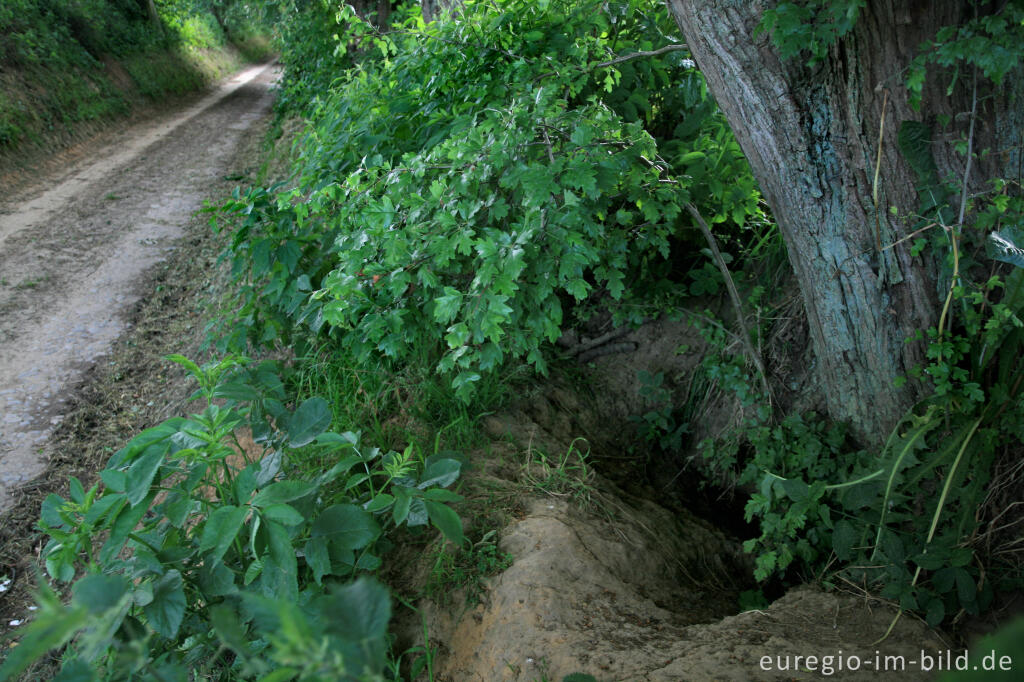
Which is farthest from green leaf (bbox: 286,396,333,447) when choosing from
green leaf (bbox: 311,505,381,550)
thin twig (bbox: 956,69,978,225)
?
thin twig (bbox: 956,69,978,225)

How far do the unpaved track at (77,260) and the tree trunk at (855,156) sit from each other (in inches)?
161

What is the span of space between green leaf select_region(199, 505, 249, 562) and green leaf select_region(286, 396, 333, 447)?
1.17 feet

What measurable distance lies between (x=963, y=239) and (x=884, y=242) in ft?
0.74

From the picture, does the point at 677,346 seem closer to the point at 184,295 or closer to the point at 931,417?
the point at 931,417

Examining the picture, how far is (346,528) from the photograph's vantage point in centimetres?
205

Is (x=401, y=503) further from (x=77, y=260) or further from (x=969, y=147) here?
(x=77, y=260)

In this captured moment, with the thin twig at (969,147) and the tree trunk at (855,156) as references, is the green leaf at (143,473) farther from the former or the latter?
the thin twig at (969,147)

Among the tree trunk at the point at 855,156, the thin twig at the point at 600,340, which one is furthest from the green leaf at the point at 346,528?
the tree trunk at the point at 855,156

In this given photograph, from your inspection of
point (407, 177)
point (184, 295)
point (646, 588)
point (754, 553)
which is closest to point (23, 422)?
point (184, 295)

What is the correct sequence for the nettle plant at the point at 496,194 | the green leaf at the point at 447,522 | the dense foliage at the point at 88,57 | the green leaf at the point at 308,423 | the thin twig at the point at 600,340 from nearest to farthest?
the green leaf at the point at 447,522
the green leaf at the point at 308,423
the nettle plant at the point at 496,194
the thin twig at the point at 600,340
the dense foliage at the point at 88,57

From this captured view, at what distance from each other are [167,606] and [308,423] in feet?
2.25

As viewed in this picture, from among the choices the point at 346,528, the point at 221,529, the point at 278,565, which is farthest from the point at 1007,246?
the point at 221,529

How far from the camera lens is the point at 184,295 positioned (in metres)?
5.48

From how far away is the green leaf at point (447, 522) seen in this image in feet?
6.73
